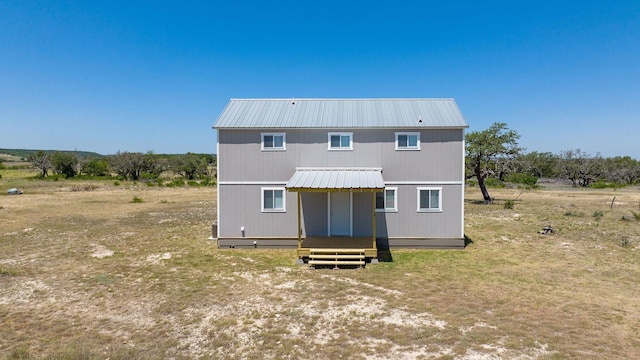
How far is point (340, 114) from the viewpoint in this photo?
56.3 feet

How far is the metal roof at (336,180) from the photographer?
13742 mm

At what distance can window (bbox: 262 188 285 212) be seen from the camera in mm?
16266

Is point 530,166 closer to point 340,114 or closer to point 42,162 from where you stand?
point 340,114

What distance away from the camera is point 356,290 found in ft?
35.0

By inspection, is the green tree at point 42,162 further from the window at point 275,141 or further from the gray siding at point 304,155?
the window at point 275,141

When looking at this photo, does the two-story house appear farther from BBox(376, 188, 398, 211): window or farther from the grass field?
the grass field

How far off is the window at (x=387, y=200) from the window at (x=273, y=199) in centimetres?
447

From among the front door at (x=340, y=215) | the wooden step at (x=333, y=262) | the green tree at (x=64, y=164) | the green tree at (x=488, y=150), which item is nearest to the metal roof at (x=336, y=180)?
the front door at (x=340, y=215)

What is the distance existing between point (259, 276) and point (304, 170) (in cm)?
577

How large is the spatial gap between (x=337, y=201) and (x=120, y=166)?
5627 centimetres

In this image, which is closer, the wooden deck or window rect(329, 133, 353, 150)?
the wooden deck

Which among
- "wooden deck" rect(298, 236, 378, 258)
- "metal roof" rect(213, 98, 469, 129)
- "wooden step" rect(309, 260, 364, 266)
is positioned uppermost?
"metal roof" rect(213, 98, 469, 129)

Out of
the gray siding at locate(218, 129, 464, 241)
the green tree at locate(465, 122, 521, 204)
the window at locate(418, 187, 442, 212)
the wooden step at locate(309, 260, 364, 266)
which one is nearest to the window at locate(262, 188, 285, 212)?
the gray siding at locate(218, 129, 464, 241)

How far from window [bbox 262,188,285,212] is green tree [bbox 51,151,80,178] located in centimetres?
6001
